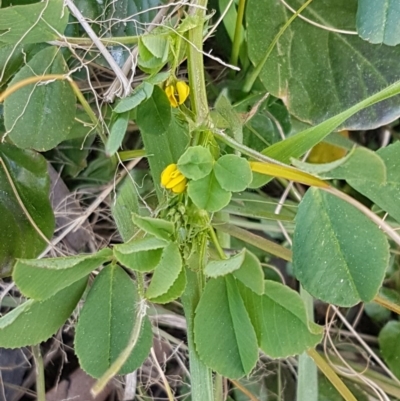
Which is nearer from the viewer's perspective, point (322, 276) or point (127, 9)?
point (322, 276)

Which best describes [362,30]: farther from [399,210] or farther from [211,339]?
[211,339]

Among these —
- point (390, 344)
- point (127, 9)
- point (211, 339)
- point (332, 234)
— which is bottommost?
point (390, 344)

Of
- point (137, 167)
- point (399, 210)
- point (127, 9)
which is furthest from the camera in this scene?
point (137, 167)

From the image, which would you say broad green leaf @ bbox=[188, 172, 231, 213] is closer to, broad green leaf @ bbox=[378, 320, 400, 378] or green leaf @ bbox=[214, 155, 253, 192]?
green leaf @ bbox=[214, 155, 253, 192]

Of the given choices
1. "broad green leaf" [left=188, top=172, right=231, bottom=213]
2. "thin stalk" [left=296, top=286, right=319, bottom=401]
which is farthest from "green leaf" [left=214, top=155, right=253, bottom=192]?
"thin stalk" [left=296, top=286, right=319, bottom=401]

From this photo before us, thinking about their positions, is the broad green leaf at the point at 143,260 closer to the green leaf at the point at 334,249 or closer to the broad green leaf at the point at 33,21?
the green leaf at the point at 334,249

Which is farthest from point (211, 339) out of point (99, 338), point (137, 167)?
point (137, 167)

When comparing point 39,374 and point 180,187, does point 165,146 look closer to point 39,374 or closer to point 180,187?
point 180,187
